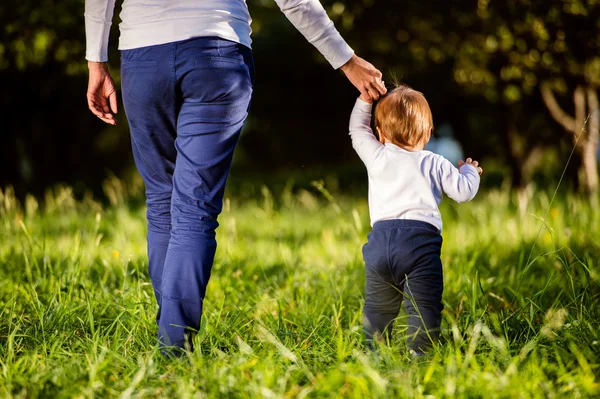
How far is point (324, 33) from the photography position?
8.35ft

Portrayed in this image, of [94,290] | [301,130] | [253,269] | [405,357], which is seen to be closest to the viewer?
[405,357]

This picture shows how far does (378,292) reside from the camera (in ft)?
8.61

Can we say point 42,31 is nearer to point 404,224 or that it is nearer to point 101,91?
point 101,91

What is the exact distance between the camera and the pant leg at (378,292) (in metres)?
2.57

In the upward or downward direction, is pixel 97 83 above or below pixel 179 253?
above

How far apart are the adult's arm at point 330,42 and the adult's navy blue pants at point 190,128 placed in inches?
10.2

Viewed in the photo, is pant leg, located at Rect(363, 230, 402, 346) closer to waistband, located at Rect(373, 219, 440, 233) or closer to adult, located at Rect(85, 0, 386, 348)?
waistband, located at Rect(373, 219, 440, 233)

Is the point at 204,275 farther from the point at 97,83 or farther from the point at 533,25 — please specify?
the point at 533,25

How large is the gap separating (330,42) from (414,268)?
0.96 metres

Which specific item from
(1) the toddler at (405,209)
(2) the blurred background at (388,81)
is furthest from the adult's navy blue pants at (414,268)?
(2) the blurred background at (388,81)

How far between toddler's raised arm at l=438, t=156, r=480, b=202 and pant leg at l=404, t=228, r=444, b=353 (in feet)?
0.60

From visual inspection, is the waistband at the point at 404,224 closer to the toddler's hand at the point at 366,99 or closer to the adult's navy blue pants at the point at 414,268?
the adult's navy blue pants at the point at 414,268

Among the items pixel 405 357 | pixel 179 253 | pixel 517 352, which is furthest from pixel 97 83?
pixel 517 352

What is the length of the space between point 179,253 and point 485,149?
15.9 meters
